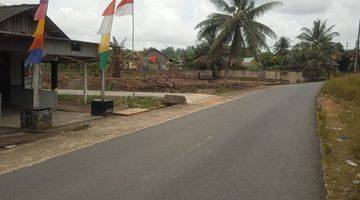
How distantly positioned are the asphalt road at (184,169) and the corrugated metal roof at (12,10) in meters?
10.9

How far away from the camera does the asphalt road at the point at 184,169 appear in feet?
23.3

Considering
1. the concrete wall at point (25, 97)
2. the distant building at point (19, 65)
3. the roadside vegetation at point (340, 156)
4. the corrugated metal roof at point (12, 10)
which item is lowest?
the roadside vegetation at point (340, 156)

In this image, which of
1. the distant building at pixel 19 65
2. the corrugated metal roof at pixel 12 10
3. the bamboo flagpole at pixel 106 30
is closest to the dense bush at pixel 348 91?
the bamboo flagpole at pixel 106 30

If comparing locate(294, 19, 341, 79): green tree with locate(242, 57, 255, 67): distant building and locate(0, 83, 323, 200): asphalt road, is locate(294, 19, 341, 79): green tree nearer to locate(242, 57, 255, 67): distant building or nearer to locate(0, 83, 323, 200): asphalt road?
locate(242, 57, 255, 67): distant building

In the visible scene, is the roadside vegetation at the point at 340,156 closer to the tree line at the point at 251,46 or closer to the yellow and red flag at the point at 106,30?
the yellow and red flag at the point at 106,30

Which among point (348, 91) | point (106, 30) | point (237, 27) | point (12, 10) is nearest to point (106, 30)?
point (106, 30)

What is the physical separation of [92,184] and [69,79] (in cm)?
3164

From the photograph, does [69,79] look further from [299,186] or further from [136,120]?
[299,186]

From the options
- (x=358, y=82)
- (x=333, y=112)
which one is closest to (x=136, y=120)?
(x=333, y=112)

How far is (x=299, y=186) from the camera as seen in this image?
296 inches

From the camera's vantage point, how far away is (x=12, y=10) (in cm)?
2245

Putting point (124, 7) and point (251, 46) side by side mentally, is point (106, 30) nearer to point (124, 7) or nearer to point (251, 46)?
point (124, 7)

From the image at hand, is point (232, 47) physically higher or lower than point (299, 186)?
higher

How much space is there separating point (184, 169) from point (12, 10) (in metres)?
16.8
